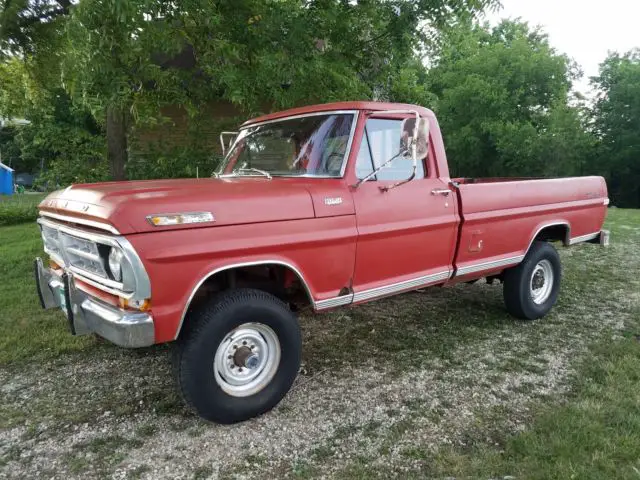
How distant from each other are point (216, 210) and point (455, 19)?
5.16 metres

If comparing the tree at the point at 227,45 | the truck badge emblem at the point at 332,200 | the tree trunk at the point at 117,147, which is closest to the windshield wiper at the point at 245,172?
the truck badge emblem at the point at 332,200

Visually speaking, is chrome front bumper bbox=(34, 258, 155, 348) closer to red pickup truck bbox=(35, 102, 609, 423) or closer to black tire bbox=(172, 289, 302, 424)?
red pickup truck bbox=(35, 102, 609, 423)

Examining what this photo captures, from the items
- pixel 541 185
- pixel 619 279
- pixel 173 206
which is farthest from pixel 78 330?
pixel 619 279

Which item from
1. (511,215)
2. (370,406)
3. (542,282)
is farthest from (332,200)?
(542,282)

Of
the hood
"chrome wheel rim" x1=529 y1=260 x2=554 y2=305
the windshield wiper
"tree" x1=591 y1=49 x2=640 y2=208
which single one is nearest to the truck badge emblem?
the hood

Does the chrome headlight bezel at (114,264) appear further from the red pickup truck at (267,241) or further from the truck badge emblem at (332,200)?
the truck badge emblem at (332,200)

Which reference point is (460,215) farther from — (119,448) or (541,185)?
(119,448)

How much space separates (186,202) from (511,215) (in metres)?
3.14

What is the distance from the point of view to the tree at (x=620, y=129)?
2908cm

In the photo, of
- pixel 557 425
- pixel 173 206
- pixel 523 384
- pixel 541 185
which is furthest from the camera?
pixel 541 185

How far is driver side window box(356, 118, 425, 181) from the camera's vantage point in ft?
12.1

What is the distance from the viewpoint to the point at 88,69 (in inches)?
175

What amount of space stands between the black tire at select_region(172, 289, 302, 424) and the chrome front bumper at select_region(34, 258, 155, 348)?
28 centimetres

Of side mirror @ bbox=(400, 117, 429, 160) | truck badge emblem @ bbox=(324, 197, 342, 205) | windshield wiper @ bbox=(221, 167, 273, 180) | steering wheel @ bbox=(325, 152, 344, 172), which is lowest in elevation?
truck badge emblem @ bbox=(324, 197, 342, 205)
